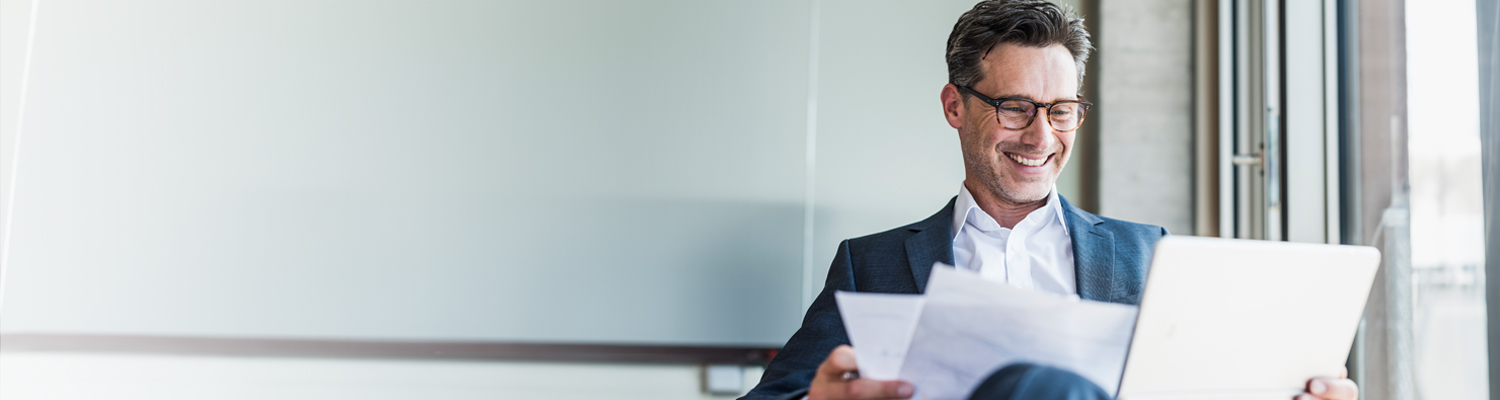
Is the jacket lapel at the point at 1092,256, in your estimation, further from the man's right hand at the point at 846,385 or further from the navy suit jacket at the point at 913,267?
the man's right hand at the point at 846,385

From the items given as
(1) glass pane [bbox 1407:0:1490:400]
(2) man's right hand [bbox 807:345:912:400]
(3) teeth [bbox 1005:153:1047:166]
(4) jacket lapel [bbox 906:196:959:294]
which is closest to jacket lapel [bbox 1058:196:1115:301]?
(3) teeth [bbox 1005:153:1047:166]

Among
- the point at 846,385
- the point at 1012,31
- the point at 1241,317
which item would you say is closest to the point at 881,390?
the point at 846,385

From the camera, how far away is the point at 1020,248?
1.65m

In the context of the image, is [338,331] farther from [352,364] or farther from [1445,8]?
[1445,8]

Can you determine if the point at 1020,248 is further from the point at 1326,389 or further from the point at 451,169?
the point at 451,169

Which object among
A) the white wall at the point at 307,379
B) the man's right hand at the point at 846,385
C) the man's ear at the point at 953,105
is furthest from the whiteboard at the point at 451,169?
the man's right hand at the point at 846,385

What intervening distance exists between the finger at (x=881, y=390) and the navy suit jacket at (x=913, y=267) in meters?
0.47

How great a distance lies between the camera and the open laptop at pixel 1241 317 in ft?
3.05

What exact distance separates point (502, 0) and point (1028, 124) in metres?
1.18

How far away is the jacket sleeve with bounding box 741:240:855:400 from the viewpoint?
1.45m

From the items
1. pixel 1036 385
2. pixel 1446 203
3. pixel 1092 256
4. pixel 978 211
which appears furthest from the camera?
pixel 978 211

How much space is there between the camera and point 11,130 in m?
1.80

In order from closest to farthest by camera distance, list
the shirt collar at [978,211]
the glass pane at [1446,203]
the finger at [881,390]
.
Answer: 1. the finger at [881,390]
2. the glass pane at [1446,203]
3. the shirt collar at [978,211]

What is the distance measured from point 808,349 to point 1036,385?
2.40 ft
